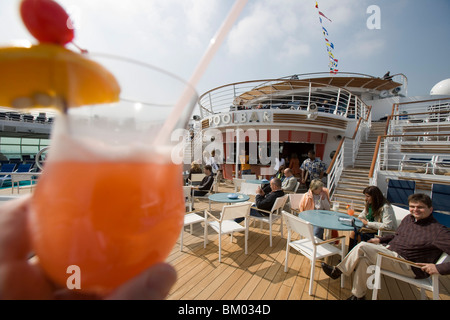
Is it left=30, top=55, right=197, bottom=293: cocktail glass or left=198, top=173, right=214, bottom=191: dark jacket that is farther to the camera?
left=198, top=173, right=214, bottom=191: dark jacket

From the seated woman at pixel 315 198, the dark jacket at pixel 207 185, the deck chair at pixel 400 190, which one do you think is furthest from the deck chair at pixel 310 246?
the deck chair at pixel 400 190

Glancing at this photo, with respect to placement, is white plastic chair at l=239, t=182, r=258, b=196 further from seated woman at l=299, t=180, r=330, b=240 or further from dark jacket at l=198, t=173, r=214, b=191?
seated woman at l=299, t=180, r=330, b=240

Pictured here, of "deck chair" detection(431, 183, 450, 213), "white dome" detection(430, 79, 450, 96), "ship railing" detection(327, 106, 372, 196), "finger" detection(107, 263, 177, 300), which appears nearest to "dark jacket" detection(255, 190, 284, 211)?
"ship railing" detection(327, 106, 372, 196)

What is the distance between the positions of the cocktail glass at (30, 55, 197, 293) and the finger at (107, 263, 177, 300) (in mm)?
19

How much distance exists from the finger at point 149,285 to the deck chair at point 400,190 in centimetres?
556

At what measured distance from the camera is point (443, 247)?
1733 mm

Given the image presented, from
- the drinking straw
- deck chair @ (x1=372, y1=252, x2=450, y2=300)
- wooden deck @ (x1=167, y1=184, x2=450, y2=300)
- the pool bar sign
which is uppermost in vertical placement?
the pool bar sign

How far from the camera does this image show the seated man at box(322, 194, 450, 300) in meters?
1.77

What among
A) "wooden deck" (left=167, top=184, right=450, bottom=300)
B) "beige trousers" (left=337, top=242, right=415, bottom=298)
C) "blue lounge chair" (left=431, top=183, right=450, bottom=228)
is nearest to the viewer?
"beige trousers" (left=337, top=242, right=415, bottom=298)

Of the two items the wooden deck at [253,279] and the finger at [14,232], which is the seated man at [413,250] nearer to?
the wooden deck at [253,279]

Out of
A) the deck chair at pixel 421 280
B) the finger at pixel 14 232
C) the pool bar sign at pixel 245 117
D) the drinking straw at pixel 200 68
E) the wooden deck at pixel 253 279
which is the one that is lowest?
the wooden deck at pixel 253 279

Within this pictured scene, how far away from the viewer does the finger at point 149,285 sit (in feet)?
1.48

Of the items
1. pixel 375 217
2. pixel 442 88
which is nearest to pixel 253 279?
pixel 375 217

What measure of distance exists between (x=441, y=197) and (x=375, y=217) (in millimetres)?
2581
